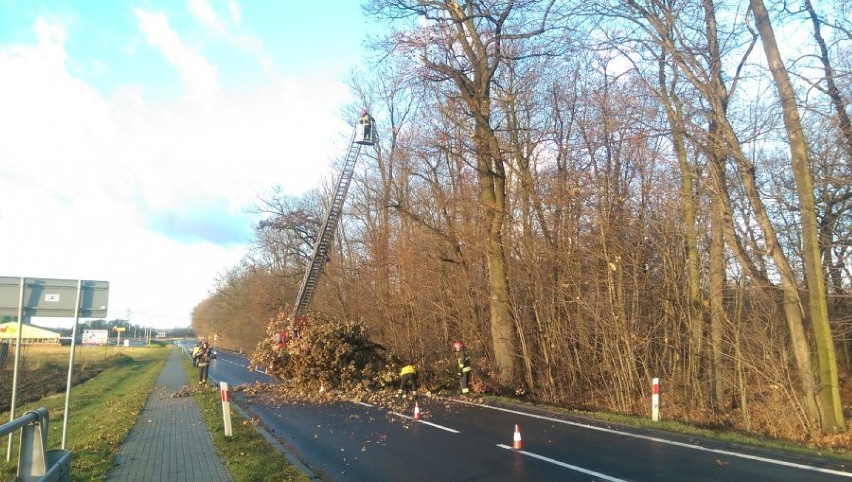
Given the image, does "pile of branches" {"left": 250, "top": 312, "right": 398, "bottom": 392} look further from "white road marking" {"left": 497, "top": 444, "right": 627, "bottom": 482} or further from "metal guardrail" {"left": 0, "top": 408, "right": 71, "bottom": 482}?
"metal guardrail" {"left": 0, "top": 408, "right": 71, "bottom": 482}

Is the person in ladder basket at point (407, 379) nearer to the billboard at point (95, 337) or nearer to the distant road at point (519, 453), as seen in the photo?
the distant road at point (519, 453)

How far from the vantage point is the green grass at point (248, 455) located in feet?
26.1

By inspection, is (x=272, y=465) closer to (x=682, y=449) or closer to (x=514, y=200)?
(x=682, y=449)

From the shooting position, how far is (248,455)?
9.43 m

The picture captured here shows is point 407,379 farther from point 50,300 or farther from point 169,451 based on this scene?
point 50,300

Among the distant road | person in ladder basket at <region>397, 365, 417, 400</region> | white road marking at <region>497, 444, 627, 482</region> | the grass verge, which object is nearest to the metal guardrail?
the distant road

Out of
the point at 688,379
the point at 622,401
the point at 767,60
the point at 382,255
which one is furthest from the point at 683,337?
the point at 382,255

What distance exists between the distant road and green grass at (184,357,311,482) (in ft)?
1.56

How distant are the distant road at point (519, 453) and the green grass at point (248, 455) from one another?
48cm

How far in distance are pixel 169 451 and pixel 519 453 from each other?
588cm

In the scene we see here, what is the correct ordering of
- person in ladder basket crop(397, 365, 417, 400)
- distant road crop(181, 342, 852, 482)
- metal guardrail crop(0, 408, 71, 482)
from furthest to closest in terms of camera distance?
person in ladder basket crop(397, 365, 417, 400) < distant road crop(181, 342, 852, 482) < metal guardrail crop(0, 408, 71, 482)

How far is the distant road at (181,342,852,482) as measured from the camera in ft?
25.5

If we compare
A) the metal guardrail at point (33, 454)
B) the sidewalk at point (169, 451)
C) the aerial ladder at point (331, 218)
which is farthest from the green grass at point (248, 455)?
the aerial ladder at point (331, 218)

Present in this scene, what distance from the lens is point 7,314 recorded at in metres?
9.41
